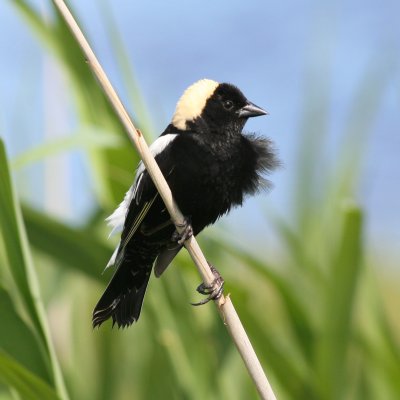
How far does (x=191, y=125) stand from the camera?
1.49m

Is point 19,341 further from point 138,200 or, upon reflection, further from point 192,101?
point 192,101

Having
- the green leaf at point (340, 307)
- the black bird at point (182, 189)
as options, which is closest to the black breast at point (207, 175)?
the black bird at point (182, 189)

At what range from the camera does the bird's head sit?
1.50 meters

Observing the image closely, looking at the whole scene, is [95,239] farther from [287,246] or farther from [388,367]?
[388,367]

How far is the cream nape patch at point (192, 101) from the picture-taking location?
4.94ft

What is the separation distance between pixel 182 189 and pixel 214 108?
20cm

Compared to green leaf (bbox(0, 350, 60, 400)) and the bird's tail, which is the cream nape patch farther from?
green leaf (bbox(0, 350, 60, 400))

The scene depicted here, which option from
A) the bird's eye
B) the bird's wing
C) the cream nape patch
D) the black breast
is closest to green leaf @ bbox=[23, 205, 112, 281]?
the bird's wing

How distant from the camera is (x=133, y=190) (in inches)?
Answer: 56.4

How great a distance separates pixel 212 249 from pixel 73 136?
0.48 meters

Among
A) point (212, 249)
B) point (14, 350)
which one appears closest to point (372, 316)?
point (212, 249)

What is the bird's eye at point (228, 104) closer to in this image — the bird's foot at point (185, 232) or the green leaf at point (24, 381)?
the bird's foot at point (185, 232)

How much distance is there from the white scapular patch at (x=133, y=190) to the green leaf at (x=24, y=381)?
43 centimetres

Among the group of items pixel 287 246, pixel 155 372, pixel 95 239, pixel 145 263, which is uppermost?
pixel 95 239
